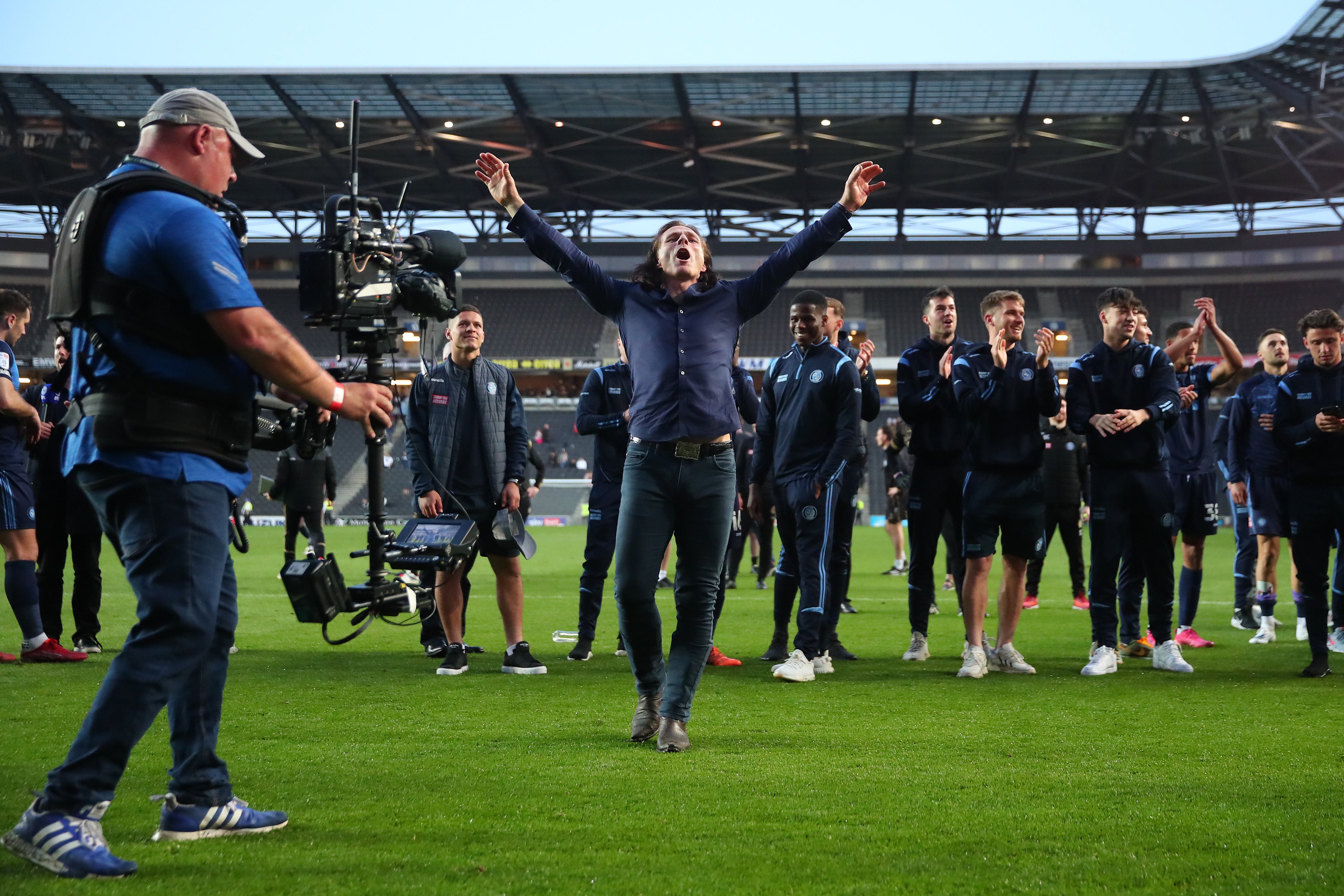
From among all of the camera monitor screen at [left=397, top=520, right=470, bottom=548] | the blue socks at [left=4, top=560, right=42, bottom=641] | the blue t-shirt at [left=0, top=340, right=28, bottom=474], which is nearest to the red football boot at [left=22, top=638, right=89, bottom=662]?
the blue socks at [left=4, top=560, right=42, bottom=641]

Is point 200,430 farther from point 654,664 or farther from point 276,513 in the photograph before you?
point 276,513

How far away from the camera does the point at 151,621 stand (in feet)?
9.00

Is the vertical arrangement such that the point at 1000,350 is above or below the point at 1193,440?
above

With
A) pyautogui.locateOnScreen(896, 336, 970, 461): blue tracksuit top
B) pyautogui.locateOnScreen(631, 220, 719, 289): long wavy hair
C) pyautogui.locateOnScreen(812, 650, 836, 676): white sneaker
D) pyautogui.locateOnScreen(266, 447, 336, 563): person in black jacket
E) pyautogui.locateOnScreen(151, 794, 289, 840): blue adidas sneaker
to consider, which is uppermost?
pyautogui.locateOnScreen(631, 220, 719, 289): long wavy hair

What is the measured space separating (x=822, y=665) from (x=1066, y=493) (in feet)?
15.2

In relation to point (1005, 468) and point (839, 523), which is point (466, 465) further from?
point (1005, 468)

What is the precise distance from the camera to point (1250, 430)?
8531 mm

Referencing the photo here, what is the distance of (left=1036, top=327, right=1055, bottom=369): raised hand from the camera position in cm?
582

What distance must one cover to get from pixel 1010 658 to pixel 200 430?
4754mm

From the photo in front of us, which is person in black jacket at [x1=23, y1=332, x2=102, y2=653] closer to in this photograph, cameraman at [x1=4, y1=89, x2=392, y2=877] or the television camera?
the television camera

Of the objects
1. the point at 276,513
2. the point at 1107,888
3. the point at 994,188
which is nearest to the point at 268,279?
the point at 276,513

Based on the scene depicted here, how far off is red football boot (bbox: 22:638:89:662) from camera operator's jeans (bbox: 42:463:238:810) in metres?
4.05

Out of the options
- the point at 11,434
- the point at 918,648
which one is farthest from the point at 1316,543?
the point at 11,434

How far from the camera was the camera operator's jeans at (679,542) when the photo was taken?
4152mm
